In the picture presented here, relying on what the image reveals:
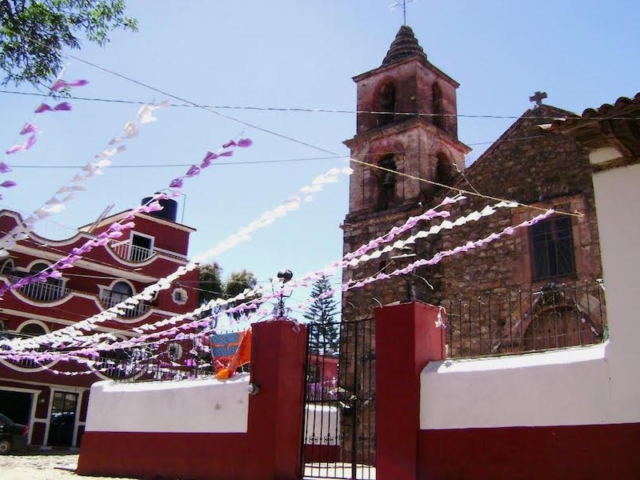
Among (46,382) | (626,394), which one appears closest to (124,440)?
(626,394)

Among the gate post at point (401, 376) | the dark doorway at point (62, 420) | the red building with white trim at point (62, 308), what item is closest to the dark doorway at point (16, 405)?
the red building with white trim at point (62, 308)

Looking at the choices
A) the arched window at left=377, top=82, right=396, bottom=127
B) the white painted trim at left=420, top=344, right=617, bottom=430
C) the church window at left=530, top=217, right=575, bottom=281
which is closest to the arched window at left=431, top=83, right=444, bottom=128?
the arched window at left=377, top=82, right=396, bottom=127

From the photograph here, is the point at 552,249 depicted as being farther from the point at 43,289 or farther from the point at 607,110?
the point at 43,289

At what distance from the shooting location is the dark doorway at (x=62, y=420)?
73.5 feet

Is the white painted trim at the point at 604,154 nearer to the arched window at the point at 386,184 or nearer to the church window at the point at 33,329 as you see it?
the arched window at the point at 386,184

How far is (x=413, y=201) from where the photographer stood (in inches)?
639

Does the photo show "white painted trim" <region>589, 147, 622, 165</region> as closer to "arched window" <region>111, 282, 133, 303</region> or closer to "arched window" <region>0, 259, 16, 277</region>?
"arched window" <region>0, 259, 16, 277</region>

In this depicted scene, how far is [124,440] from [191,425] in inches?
57.7

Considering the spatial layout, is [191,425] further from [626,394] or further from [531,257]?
[531,257]

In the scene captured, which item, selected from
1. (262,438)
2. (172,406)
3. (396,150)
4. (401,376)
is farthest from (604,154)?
(396,150)

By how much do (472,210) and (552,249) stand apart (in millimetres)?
2238

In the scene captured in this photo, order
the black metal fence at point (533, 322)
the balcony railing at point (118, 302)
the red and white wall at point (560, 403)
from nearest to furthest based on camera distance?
the red and white wall at point (560, 403), the black metal fence at point (533, 322), the balcony railing at point (118, 302)

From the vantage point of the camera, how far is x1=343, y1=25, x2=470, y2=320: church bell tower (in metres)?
16.4

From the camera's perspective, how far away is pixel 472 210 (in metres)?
15.3
